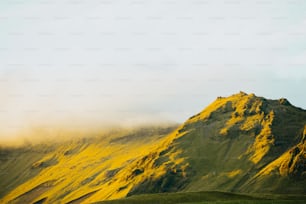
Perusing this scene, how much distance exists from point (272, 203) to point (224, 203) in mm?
14589

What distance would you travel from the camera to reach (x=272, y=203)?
149 meters

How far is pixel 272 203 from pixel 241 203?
9.92 metres

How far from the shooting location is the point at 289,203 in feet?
481

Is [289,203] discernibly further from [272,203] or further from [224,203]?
[224,203]

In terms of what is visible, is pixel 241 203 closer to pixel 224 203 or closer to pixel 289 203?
pixel 224 203

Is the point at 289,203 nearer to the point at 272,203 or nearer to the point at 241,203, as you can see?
the point at 272,203

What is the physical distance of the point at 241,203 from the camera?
6083 inches

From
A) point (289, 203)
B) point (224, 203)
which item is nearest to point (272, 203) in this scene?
point (289, 203)

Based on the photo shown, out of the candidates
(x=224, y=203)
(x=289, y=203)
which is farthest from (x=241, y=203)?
(x=289, y=203)

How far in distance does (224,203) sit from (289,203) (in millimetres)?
19549

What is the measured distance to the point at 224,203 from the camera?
509ft

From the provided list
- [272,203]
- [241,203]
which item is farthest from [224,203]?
[272,203]
